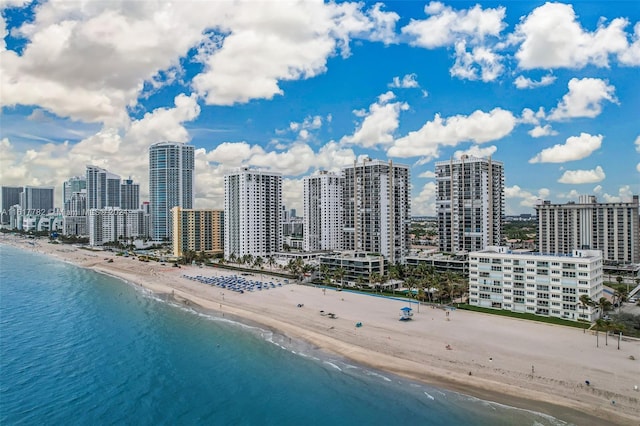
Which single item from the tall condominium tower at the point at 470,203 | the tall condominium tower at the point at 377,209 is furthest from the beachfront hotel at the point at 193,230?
the tall condominium tower at the point at 470,203

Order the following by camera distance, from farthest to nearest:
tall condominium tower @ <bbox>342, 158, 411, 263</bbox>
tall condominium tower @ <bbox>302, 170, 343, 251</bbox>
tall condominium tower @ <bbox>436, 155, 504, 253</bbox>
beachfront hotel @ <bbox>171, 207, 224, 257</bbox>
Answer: beachfront hotel @ <bbox>171, 207, 224, 257</bbox>, tall condominium tower @ <bbox>302, 170, 343, 251</bbox>, tall condominium tower @ <bbox>342, 158, 411, 263</bbox>, tall condominium tower @ <bbox>436, 155, 504, 253</bbox>

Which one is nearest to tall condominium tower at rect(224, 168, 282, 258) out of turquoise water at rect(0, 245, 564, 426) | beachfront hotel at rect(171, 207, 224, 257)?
beachfront hotel at rect(171, 207, 224, 257)

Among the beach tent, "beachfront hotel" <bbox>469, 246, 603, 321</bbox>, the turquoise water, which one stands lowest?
the turquoise water

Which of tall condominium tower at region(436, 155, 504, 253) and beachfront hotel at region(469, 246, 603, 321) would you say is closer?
beachfront hotel at region(469, 246, 603, 321)

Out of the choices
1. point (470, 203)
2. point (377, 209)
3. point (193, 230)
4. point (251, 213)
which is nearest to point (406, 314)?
point (377, 209)

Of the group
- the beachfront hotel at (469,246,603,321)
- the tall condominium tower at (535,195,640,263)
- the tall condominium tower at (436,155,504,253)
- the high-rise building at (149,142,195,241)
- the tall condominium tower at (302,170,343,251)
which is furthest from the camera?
the high-rise building at (149,142,195,241)

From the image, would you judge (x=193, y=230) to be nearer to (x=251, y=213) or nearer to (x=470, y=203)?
(x=251, y=213)

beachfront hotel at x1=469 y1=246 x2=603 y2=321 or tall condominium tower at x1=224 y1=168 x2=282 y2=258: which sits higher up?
tall condominium tower at x1=224 y1=168 x2=282 y2=258

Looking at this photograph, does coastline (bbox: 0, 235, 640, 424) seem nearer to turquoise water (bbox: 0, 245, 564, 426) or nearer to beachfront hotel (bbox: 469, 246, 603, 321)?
turquoise water (bbox: 0, 245, 564, 426)
